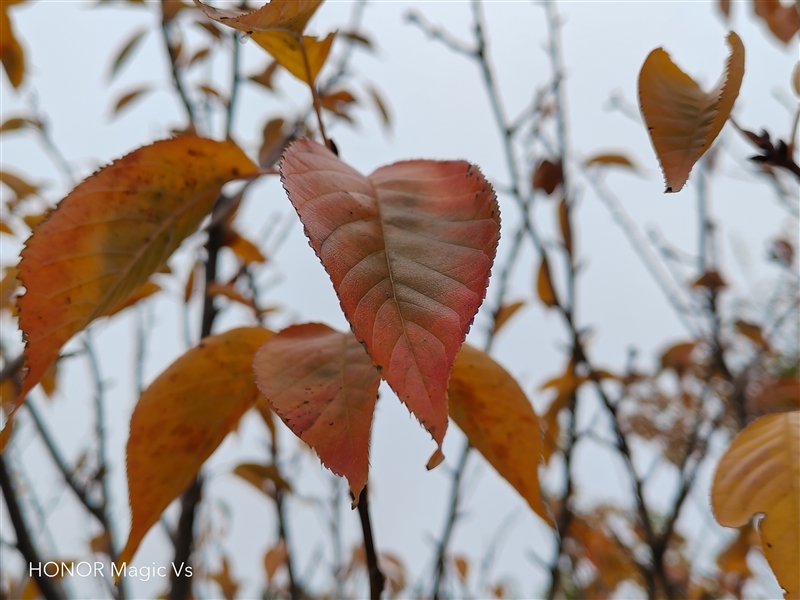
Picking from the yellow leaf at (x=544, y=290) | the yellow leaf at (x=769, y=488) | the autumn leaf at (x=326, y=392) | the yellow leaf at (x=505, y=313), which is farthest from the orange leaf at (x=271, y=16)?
the yellow leaf at (x=505, y=313)

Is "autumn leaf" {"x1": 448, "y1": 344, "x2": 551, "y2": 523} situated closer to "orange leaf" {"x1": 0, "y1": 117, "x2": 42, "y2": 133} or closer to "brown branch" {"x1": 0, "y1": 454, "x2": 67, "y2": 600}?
"brown branch" {"x1": 0, "y1": 454, "x2": 67, "y2": 600}

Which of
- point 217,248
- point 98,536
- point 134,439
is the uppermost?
point 217,248

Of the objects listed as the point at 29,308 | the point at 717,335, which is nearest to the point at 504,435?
the point at 29,308

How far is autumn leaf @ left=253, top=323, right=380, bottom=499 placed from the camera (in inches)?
8.2

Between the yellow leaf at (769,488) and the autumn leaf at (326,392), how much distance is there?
19 cm

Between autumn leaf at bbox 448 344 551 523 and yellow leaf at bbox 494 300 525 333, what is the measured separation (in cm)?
58

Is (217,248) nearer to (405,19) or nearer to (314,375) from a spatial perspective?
(314,375)

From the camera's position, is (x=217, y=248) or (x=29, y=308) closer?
(x=29, y=308)

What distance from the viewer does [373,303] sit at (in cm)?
20

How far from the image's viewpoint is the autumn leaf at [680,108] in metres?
0.23

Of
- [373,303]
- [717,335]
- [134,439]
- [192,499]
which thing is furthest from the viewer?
[717,335]

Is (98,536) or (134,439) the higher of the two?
(134,439)

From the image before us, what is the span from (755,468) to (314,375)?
0.23m

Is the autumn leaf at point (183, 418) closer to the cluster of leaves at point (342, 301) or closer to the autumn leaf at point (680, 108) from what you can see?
the cluster of leaves at point (342, 301)
